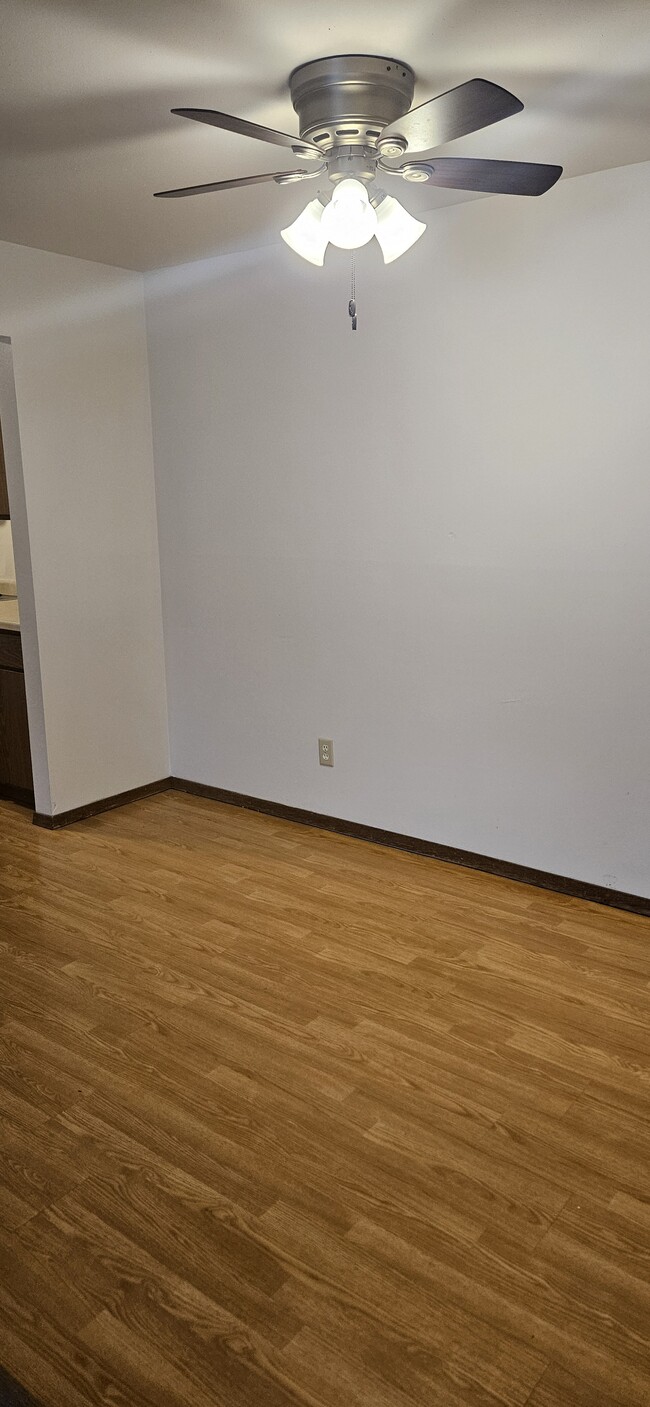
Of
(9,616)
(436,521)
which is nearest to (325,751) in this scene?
(436,521)

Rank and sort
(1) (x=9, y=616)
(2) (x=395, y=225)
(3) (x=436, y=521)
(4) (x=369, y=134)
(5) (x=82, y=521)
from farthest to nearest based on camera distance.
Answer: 1. (1) (x=9, y=616)
2. (5) (x=82, y=521)
3. (3) (x=436, y=521)
4. (2) (x=395, y=225)
5. (4) (x=369, y=134)

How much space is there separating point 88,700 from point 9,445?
42.4 inches

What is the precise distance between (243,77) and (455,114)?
58 cm

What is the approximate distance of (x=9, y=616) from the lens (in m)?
4.31

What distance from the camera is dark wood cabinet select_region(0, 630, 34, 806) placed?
3.99 m

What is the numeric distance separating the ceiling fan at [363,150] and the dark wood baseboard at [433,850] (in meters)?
2.04

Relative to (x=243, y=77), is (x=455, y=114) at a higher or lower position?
lower

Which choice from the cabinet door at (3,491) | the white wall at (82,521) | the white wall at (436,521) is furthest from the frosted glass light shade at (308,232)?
the cabinet door at (3,491)

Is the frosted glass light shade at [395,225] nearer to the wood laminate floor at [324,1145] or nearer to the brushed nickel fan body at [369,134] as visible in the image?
the brushed nickel fan body at [369,134]

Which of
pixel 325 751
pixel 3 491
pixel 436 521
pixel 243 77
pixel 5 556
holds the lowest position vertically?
pixel 325 751

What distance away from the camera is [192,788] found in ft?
14.3

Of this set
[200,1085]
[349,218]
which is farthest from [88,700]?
[349,218]

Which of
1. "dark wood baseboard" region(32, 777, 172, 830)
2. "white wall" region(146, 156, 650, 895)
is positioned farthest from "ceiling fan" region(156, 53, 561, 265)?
"dark wood baseboard" region(32, 777, 172, 830)

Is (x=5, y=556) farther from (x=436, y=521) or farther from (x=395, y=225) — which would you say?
(x=395, y=225)
